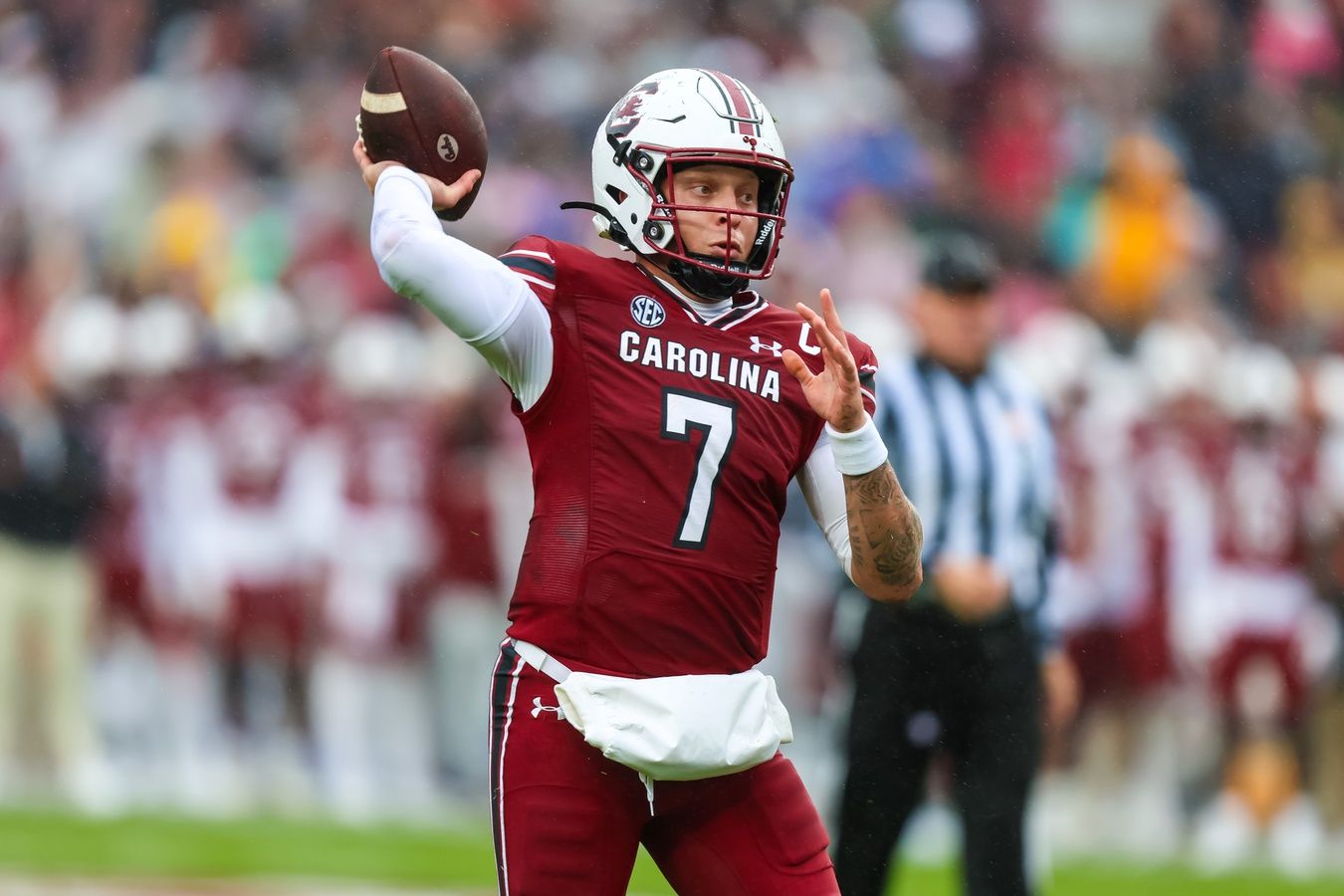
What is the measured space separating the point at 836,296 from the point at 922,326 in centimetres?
529

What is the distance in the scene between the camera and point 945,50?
12938 mm

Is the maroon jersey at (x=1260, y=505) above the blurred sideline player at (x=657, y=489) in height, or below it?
above

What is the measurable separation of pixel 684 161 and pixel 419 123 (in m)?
0.42

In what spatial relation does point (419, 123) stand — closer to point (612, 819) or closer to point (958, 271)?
point (612, 819)

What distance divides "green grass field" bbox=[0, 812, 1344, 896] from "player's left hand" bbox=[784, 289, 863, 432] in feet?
13.4

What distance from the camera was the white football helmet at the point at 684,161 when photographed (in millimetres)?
3488

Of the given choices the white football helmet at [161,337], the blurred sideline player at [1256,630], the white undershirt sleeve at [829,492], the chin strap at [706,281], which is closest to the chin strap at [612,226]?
the chin strap at [706,281]

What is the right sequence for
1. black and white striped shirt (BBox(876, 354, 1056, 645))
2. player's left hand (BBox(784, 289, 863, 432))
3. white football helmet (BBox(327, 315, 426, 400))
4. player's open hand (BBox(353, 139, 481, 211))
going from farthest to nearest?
1. white football helmet (BBox(327, 315, 426, 400))
2. black and white striped shirt (BBox(876, 354, 1056, 645))
3. player's open hand (BBox(353, 139, 481, 211))
4. player's left hand (BBox(784, 289, 863, 432))

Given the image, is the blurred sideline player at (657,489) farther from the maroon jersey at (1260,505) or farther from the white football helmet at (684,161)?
the maroon jersey at (1260,505)

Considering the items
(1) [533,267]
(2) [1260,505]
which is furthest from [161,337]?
(1) [533,267]

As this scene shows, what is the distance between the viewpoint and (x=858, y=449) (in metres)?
3.36

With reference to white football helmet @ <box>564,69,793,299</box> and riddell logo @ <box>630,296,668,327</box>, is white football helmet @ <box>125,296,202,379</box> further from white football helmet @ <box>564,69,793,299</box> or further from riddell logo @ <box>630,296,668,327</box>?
riddell logo @ <box>630,296,668,327</box>

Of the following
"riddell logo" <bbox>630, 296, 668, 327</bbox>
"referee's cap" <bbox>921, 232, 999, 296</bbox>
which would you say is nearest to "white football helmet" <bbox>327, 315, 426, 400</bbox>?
"referee's cap" <bbox>921, 232, 999, 296</bbox>

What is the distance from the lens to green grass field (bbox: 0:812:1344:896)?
292 inches
